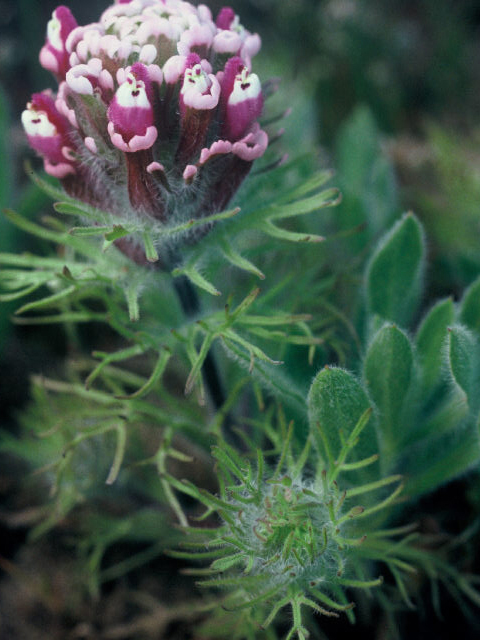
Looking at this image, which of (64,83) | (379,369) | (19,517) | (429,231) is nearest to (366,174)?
(429,231)

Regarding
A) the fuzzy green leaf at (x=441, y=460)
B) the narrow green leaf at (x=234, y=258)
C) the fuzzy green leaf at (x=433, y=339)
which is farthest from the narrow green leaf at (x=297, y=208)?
the fuzzy green leaf at (x=441, y=460)

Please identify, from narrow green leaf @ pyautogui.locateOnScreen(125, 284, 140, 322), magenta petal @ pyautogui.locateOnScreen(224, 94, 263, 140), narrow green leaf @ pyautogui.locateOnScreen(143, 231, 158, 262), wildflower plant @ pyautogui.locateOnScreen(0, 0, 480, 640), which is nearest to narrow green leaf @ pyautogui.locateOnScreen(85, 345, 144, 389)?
wildflower plant @ pyautogui.locateOnScreen(0, 0, 480, 640)

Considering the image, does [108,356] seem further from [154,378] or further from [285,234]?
[285,234]

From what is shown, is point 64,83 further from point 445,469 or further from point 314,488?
point 445,469

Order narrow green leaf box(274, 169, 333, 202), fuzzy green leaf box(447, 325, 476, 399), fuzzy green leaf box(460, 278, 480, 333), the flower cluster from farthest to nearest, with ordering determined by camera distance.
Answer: fuzzy green leaf box(460, 278, 480, 333), narrow green leaf box(274, 169, 333, 202), fuzzy green leaf box(447, 325, 476, 399), the flower cluster

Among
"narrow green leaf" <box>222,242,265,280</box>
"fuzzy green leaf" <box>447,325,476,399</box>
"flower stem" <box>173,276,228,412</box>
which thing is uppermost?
"narrow green leaf" <box>222,242,265,280</box>

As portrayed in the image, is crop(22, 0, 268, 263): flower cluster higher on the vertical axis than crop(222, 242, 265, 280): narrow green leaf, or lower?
higher

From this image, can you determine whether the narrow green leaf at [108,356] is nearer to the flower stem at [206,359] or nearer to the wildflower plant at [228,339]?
the wildflower plant at [228,339]

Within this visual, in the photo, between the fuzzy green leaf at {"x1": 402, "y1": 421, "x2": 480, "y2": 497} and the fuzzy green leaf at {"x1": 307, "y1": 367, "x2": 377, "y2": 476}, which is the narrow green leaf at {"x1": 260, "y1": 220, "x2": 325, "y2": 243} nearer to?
the fuzzy green leaf at {"x1": 307, "y1": 367, "x2": 377, "y2": 476}
